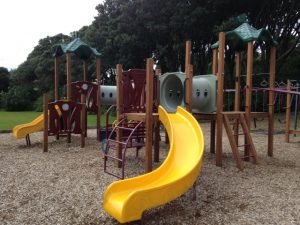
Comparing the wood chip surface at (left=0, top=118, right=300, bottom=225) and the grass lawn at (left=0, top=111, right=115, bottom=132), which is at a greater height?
the grass lawn at (left=0, top=111, right=115, bottom=132)

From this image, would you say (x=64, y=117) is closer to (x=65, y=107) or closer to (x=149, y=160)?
(x=65, y=107)

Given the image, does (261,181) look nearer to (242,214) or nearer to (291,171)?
(291,171)

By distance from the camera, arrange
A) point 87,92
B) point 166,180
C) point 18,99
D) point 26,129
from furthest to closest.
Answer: point 18,99 → point 87,92 → point 26,129 → point 166,180

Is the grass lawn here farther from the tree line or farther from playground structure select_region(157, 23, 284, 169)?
playground structure select_region(157, 23, 284, 169)

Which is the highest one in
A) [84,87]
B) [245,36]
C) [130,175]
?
[245,36]

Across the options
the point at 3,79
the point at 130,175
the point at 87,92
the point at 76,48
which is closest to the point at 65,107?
the point at 87,92

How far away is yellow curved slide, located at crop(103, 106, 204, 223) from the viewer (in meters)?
3.90

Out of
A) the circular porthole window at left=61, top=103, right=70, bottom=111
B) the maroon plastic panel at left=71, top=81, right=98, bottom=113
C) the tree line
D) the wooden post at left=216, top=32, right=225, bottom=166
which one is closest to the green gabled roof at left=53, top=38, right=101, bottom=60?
the maroon plastic panel at left=71, top=81, right=98, bottom=113

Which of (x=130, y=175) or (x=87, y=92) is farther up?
(x=87, y=92)

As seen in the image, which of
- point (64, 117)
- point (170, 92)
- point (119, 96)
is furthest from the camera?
point (64, 117)

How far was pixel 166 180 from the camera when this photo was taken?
4617 mm

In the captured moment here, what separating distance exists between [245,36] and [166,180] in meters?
4.51

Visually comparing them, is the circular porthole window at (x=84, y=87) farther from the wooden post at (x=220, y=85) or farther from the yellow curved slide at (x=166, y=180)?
the yellow curved slide at (x=166, y=180)

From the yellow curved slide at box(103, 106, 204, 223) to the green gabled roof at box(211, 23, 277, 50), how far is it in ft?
9.16
